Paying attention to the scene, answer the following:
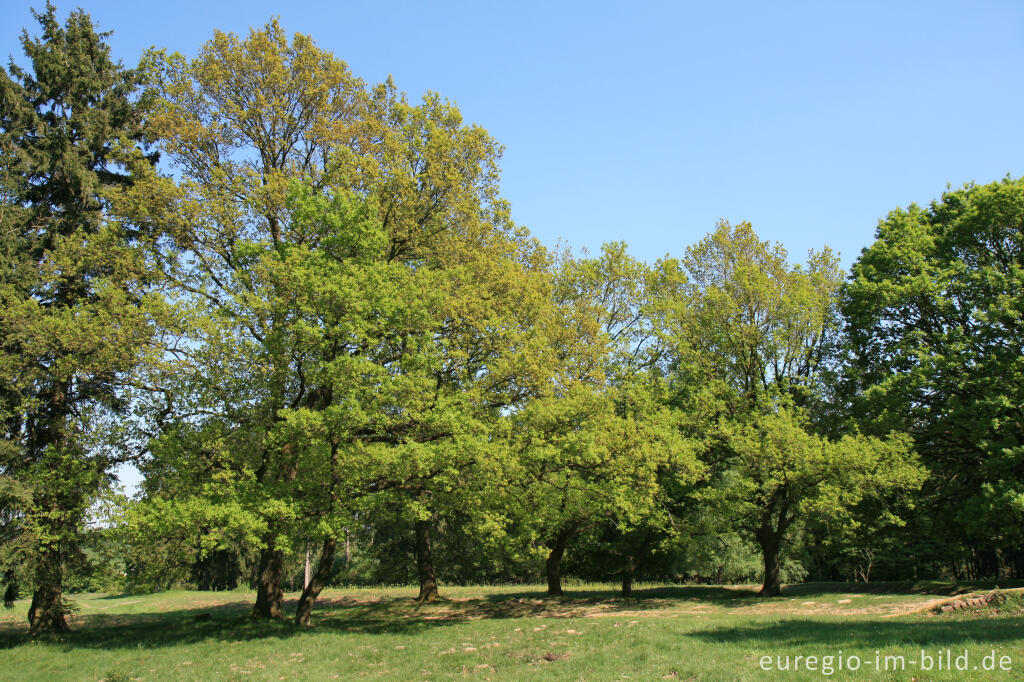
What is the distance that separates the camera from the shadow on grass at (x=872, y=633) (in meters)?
10.7

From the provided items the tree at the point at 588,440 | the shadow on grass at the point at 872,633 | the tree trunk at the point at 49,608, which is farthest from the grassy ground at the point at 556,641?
the tree at the point at 588,440

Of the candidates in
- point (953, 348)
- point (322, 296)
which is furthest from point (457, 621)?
point (953, 348)

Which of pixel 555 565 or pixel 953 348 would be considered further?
pixel 555 565

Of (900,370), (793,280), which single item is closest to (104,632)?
(793,280)

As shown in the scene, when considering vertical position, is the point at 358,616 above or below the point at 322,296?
below

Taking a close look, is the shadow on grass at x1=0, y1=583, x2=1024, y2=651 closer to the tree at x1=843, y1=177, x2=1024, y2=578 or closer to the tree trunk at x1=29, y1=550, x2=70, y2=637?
the tree trunk at x1=29, y1=550, x2=70, y2=637

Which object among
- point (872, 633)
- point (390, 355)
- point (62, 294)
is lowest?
point (872, 633)

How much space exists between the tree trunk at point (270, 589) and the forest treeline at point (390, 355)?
0.07 metres

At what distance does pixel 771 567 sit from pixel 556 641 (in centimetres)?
1447

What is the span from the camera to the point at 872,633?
12.2 metres

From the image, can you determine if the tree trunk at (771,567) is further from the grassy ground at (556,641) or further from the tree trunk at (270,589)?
the tree trunk at (270,589)

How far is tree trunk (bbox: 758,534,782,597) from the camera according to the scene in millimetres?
24766

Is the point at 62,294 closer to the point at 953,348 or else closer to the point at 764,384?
the point at 764,384

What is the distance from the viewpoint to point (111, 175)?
80.5 feet
